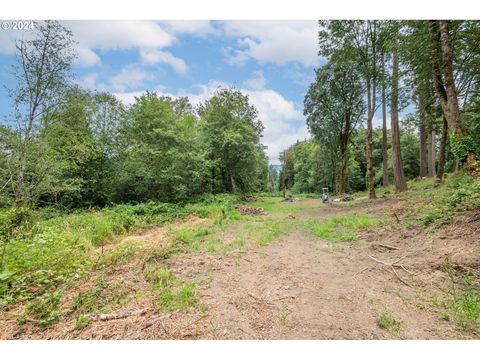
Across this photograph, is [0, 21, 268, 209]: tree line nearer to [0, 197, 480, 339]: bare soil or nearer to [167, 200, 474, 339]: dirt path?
[0, 197, 480, 339]: bare soil

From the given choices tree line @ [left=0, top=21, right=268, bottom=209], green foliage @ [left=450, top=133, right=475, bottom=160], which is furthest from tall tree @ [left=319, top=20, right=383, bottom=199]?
tree line @ [left=0, top=21, right=268, bottom=209]

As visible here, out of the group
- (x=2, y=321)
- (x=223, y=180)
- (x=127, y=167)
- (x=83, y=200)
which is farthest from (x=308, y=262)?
(x=223, y=180)

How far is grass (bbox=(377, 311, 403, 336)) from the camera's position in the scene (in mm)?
2064

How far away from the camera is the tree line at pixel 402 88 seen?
5.87m

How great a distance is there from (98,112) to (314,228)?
17610 mm

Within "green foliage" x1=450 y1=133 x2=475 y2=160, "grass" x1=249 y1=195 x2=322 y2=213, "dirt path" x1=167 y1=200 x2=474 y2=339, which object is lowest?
"grass" x1=249 y1=195 x2=322 y2=213

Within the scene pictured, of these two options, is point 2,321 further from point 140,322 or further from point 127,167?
point 127,167

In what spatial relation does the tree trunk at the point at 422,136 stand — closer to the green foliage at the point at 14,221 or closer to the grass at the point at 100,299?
the grass at the point at 100,299

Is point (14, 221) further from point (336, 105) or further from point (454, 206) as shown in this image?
point (336, 105)

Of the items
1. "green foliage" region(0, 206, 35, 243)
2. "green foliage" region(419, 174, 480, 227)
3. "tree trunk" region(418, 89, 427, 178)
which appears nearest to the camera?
"green foliage" region(419, 174, 480, 227)

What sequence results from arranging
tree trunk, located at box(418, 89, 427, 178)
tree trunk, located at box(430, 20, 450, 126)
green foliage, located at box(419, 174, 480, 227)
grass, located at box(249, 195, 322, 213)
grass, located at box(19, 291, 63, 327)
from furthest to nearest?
grass, located at box(249, 195, 322, 213)
tree trunk, located at box(418, 89, 427, 178)
tree trunk, located at box(430, 20, 450, 126)
green foliage, located at box(419, 174, 480, 227)
grass, located at box(19, 291, 63, 327)

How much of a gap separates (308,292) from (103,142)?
17444mm

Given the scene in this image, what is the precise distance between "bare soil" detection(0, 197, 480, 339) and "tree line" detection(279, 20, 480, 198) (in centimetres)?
365

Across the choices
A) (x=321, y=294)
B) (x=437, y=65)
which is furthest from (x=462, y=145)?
(x=321, y=294)
